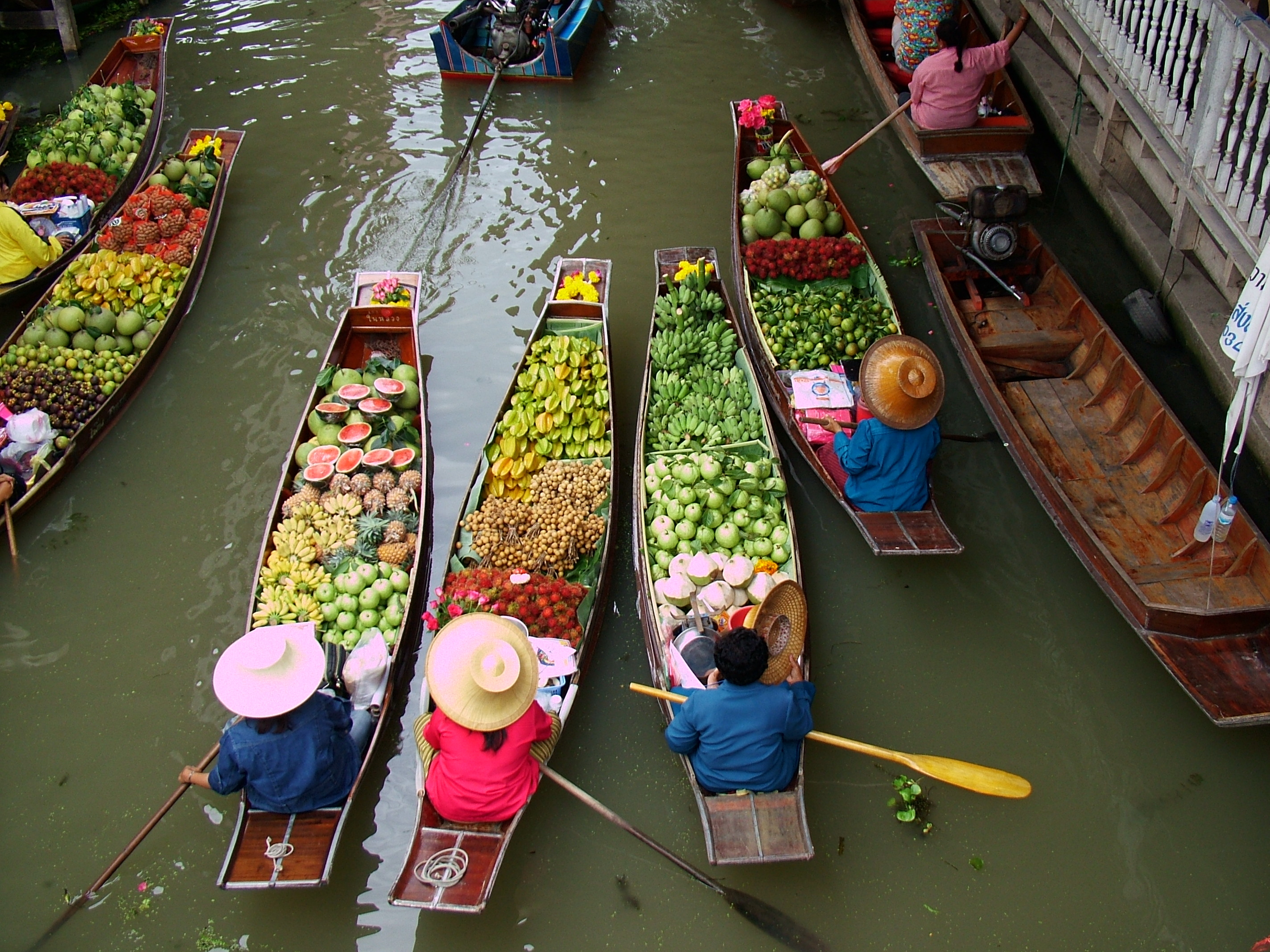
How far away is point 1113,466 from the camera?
5840 mm

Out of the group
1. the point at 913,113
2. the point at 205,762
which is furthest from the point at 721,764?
the point at 913,113

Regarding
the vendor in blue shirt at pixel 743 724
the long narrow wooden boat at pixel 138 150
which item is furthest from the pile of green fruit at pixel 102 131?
the vendor in blue shirt at pixel 743 724

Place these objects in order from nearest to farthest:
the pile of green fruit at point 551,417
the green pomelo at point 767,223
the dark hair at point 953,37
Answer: the pile of green fruit at point 551,417, the green pomelo at point 767,223, the dark hair at point 953,37

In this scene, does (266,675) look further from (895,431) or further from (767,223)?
(767,223)

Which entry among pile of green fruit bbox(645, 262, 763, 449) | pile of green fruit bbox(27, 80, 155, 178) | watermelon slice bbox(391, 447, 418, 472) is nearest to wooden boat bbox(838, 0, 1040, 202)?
pile of green fruit bbox(645, 262, 763, 449)

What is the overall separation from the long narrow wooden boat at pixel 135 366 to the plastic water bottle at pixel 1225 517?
711cm

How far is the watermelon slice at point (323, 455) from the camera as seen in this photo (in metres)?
5.73

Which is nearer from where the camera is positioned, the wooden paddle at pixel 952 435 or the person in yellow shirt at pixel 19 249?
the wooden paddle at pixel 952 435

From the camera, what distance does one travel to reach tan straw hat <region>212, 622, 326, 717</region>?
12.7 feet

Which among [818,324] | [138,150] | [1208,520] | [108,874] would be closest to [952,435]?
[818,324]

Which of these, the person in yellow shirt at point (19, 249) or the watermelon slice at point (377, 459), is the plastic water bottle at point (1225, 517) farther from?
the person in yellow shirt at point (19, 249)

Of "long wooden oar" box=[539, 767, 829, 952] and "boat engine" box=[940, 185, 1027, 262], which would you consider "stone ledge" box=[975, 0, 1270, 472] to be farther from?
"long wooden oar" box=[539, 767, 829, 952]

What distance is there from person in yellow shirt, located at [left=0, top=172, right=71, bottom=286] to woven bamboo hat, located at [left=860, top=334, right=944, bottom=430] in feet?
20.8

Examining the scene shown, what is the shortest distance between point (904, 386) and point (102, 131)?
312 inches
